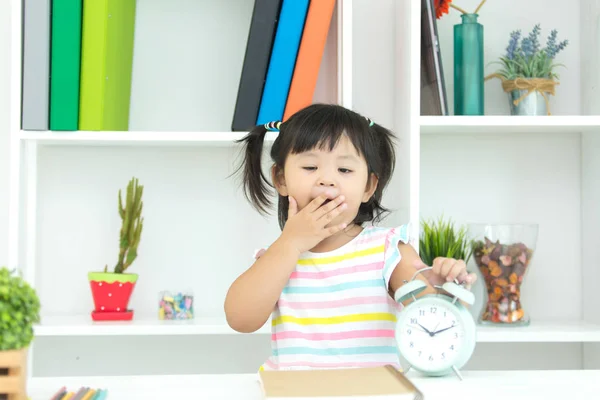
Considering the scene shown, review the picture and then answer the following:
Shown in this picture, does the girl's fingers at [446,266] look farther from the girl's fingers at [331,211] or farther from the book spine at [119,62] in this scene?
the book spine at [119,62]

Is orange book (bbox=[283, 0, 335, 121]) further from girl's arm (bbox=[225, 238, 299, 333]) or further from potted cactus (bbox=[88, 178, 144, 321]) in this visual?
girl's arm (bbox=[225, 238, 299, 333])

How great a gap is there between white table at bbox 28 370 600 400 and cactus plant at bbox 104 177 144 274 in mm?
911

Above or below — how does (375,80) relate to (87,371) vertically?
above

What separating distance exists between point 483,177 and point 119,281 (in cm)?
94

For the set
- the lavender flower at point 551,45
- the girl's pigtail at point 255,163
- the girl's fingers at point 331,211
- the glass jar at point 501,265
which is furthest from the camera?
the lavender flower at point 551,45

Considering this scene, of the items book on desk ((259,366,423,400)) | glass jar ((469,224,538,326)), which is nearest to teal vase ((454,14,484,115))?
glass jar ((469,224,538,326))

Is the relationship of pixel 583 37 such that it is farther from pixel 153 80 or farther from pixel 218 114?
pixel 153 80

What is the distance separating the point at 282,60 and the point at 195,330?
61 cm

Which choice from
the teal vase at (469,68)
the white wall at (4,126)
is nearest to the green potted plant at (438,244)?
the teal vase at (469,68)

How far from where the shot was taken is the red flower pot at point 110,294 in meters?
1.75

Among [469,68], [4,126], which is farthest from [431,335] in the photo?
[4,126]

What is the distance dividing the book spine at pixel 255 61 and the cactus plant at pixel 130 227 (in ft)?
1.06

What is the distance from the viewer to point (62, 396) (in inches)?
29.2

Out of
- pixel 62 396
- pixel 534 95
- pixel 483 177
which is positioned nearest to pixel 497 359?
pixel 483 177
